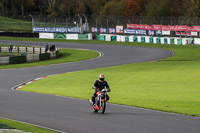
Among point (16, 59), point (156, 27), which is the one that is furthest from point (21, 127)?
point (156, 27)

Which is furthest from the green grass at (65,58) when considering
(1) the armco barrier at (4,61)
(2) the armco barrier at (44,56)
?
(2) the armco barrier at (44,56)

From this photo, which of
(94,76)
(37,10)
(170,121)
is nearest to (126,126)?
(170,121)

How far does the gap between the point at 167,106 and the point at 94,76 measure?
14.7m

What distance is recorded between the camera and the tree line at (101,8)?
325ft

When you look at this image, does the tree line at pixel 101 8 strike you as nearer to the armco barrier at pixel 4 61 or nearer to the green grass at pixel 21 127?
the armco barrier at pixel 4 61

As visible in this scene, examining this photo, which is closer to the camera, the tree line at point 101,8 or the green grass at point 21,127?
the green grass at point 21,127

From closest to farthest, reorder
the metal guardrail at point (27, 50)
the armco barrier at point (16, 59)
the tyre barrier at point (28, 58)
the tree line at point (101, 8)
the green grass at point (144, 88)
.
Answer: the green grass at point (144, 88), the tyre barrier at point (28, 58), the armco barrier at point (16, 59), the metal guardrail at point (27, 50), the tree line at point (101, 8)

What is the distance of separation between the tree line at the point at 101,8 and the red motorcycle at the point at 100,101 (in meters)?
67.3

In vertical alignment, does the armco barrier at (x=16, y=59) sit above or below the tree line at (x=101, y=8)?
below

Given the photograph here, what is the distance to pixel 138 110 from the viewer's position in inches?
617

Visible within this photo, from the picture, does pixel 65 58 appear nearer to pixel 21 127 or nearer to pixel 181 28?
pixel 181 28

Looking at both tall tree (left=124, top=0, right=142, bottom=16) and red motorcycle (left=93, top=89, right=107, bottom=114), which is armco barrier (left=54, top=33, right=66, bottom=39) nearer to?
tall tree (left=124, top=0, right=142, bottom=16)

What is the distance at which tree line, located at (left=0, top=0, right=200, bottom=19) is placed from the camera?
99.1 metres

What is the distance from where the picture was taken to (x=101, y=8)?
386ft
